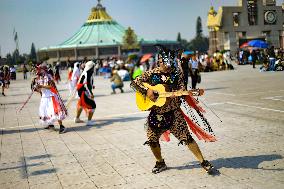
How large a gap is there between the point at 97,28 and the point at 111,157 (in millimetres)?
110224

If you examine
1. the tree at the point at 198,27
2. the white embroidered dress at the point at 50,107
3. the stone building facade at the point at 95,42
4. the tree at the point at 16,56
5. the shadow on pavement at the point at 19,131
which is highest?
the tree at the point at 198,27

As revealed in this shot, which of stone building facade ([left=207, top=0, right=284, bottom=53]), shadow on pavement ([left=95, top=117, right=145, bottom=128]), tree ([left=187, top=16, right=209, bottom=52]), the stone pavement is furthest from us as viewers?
tree ([left=187, top=16, right=209, bottom=52])

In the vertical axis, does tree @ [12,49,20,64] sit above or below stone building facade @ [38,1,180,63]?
below

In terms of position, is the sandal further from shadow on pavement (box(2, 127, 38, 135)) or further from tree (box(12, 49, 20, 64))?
tree (box(12, 49, 20, 64))

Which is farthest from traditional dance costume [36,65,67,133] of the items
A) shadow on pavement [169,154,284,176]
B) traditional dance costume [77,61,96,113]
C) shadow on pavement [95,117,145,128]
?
shadow on pavement [169,154,284,176]

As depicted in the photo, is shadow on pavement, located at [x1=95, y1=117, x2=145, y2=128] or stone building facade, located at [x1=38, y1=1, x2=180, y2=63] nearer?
shadow on pavement, located at [x1=95, y1=117, x2=145, y2=128]

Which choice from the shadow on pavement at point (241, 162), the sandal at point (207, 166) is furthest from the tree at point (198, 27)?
the sandal at point (207, 166)

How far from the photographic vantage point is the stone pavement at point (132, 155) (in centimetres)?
539

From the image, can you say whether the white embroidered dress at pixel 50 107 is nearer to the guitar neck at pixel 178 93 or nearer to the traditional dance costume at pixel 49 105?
the traditional dance costume at pixel 49 105

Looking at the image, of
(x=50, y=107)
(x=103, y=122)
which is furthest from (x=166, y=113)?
(x=103, y=122)

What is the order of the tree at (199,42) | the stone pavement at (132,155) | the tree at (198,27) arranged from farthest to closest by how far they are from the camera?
the tree at (198,27)
the tree at (199,42)
the stone pavement at (132,155)

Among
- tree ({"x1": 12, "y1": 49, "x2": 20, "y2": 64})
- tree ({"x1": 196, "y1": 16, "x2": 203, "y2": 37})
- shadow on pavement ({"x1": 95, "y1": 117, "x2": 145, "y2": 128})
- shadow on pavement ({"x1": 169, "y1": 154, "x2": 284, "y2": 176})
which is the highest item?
tree ({"x1": 196, "y1": 16, "x2": 203, "y2": 37})

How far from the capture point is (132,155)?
688 cm

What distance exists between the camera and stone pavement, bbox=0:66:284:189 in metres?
5.39
